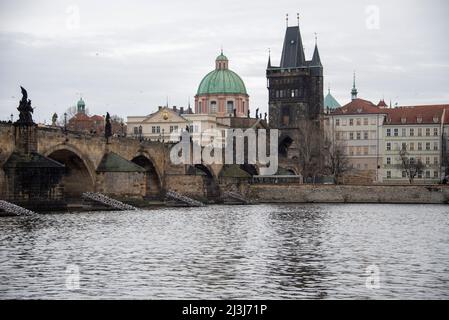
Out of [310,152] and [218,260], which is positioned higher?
[310,152]

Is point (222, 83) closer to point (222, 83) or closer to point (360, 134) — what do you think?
point (222, 83)

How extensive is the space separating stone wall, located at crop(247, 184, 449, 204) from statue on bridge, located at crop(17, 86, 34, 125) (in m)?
42.7

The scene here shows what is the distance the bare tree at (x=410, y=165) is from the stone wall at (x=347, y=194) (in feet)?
69.5

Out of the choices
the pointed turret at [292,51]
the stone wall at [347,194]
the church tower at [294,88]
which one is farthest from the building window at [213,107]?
the stone wall at [347,194]

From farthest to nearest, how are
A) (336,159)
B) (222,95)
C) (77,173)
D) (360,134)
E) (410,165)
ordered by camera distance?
(222,95)
(360,134)
(410,165)
(336,159)
(77,173)

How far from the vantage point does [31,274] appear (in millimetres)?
29750

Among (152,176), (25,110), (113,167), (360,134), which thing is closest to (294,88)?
(360,134)

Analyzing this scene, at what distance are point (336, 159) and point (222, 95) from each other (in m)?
31.9

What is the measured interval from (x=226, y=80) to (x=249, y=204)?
53.4m

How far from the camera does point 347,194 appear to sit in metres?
102

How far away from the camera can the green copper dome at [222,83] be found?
14925 cm

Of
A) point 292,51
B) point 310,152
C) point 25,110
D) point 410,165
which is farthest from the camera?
point 292,51

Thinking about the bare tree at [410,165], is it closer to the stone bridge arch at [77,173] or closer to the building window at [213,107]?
the building window at [213,107]
